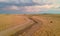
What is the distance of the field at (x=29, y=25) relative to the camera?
2.40 feet

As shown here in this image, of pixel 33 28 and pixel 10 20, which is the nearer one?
pixel 33 28

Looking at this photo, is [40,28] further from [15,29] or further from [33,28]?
[15,29]

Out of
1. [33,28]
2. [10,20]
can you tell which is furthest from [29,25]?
[10,20]

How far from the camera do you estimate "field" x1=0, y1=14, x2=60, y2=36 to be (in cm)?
73

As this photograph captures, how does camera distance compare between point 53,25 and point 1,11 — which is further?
point 1,11

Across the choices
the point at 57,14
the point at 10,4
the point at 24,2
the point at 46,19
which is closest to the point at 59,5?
the point at 57,14

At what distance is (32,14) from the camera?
3.24 ft

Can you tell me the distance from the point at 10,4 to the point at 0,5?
0.09 m

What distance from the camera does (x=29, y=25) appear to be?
2.69 feet

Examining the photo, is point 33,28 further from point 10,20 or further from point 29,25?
point 10,20

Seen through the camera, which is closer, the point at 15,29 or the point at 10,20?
the point at 15,29

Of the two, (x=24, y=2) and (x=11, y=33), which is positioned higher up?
(x=24, y=2)

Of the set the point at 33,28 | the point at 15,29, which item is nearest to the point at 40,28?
the point at 33,28

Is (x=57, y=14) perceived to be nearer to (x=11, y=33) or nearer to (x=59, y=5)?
(x=59, y=5)
